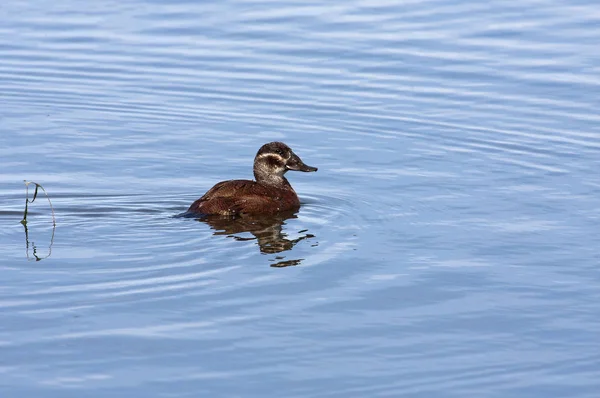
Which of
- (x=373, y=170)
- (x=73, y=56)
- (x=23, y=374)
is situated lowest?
(x=23, y=374)

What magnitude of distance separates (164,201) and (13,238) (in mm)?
1853

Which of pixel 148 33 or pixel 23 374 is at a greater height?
pixel 148 33

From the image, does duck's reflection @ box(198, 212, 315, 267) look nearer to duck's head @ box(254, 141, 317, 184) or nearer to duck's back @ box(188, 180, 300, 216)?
duck's back @ box(188, 180, 300, 216)

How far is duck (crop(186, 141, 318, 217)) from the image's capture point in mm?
11680

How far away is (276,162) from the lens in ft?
42.2

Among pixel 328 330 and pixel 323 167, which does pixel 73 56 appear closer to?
pixel 323 167

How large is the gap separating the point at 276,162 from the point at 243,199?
1.07m

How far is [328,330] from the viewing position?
27.5ft

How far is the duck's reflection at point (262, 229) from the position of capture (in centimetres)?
1079

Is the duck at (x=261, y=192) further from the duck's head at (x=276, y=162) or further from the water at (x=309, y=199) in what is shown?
the water at (x=309, y=199)

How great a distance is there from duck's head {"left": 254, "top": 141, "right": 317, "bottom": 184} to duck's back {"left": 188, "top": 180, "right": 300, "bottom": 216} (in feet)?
1.49

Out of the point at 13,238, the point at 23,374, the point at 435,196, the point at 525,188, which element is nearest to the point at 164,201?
the point at 13,238

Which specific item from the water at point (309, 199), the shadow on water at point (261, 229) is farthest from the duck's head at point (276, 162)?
the shadow on water at point (261, 229)

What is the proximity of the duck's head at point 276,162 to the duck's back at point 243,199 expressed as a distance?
45cm
